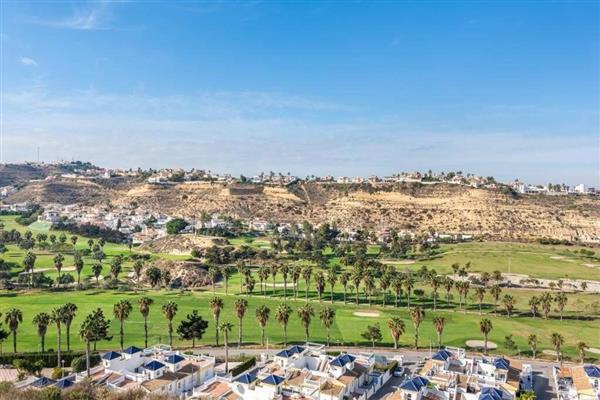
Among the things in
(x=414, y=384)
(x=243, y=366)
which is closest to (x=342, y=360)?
(x=414, y=384)

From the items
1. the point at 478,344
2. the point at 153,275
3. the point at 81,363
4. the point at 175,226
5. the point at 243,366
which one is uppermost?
the point at 175,226

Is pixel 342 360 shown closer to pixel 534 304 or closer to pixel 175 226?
pixel 534 304

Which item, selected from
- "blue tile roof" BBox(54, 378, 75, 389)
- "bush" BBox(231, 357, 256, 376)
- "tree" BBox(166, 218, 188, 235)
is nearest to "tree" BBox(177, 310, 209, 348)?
"bush" BBox(231, 357, 256, 376)

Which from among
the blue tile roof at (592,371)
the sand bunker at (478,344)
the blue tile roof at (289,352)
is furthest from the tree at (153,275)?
the blue tile roof at (592,371)

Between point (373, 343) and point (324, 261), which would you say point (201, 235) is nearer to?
point (324, 261)

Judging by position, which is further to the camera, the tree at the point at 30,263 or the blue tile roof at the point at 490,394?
the tree at the point at 30,263

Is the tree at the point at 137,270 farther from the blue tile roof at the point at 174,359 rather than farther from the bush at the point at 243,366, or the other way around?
the blue tile roof at the point at 174,359

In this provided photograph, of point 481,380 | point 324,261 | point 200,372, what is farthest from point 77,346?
point 324,261
